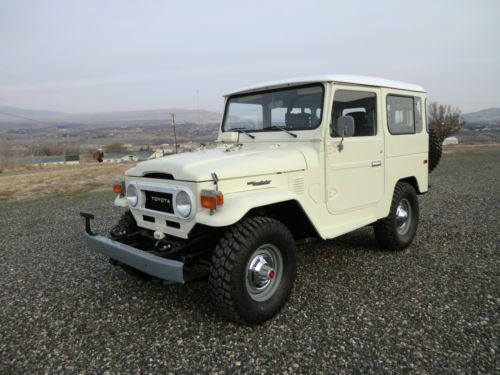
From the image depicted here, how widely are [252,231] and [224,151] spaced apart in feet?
4.29

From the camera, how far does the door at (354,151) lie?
4164 mm

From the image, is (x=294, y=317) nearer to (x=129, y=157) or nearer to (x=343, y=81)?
(x=343, y=81)

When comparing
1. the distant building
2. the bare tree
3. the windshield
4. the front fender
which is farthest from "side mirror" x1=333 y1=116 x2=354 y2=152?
the bare tree

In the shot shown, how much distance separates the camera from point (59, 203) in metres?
10.8

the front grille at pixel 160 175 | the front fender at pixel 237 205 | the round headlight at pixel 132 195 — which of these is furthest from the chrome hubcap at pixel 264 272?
the round headlight at pixel 132 195

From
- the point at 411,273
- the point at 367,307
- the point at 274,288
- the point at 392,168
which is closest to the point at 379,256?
the point at 411,273

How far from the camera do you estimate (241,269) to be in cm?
317

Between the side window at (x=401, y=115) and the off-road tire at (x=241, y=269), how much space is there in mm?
2500

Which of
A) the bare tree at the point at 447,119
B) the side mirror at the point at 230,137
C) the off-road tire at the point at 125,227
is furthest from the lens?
the bare tree at the point at 447,119

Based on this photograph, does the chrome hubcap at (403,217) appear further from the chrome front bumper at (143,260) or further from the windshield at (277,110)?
the chrome front bumper at (143,260)

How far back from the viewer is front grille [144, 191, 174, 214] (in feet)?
11.7

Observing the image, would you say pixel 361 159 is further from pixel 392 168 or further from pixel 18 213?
pixel 18 213

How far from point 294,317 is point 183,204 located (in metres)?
1.48

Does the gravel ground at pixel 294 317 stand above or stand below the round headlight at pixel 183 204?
below
